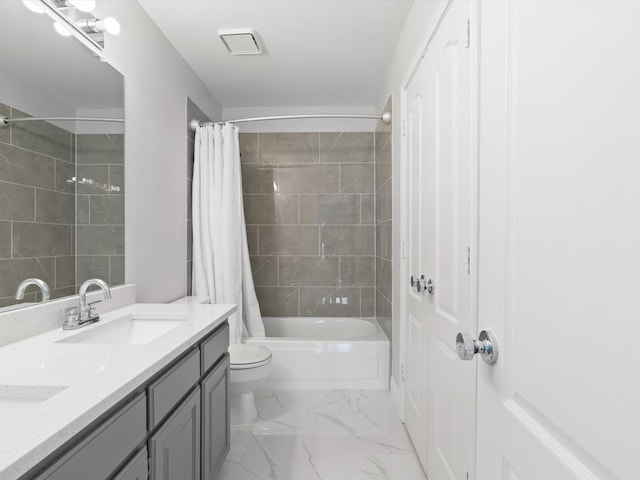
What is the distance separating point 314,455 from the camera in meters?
2.01

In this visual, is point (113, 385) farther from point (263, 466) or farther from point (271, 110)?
point (271, 110)

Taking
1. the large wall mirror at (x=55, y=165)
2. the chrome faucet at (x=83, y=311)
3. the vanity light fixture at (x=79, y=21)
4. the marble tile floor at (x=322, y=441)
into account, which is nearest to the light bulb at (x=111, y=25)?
the vanity light fixture at (x=79, y=21)

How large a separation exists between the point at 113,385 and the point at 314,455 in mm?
1501

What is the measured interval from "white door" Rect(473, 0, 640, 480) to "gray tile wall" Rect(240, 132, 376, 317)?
9.05ft

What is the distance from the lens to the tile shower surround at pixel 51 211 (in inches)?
48.0

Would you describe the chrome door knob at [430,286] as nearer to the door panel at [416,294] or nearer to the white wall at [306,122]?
the door panel at [416,294]

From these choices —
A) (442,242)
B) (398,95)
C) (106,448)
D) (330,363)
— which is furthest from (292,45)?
(106,448)

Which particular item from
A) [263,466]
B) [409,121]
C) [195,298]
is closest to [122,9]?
[409,121]

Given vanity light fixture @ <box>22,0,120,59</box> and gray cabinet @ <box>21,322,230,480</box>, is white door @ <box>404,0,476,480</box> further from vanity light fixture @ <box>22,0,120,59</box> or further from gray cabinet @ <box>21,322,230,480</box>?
vanity light fixture @ <box>22,0,120,59</box>

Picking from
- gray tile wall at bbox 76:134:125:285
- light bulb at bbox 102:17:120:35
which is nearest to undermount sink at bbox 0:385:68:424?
gray tile wall at bbox 76:134:125:285

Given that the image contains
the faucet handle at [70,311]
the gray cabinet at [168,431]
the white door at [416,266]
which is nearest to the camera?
the gray cabinet at [168,431]

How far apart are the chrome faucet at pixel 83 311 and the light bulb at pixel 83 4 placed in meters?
1.11

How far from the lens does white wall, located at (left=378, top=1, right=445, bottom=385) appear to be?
197 centimetres

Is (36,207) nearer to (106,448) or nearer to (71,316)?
(71,316)
